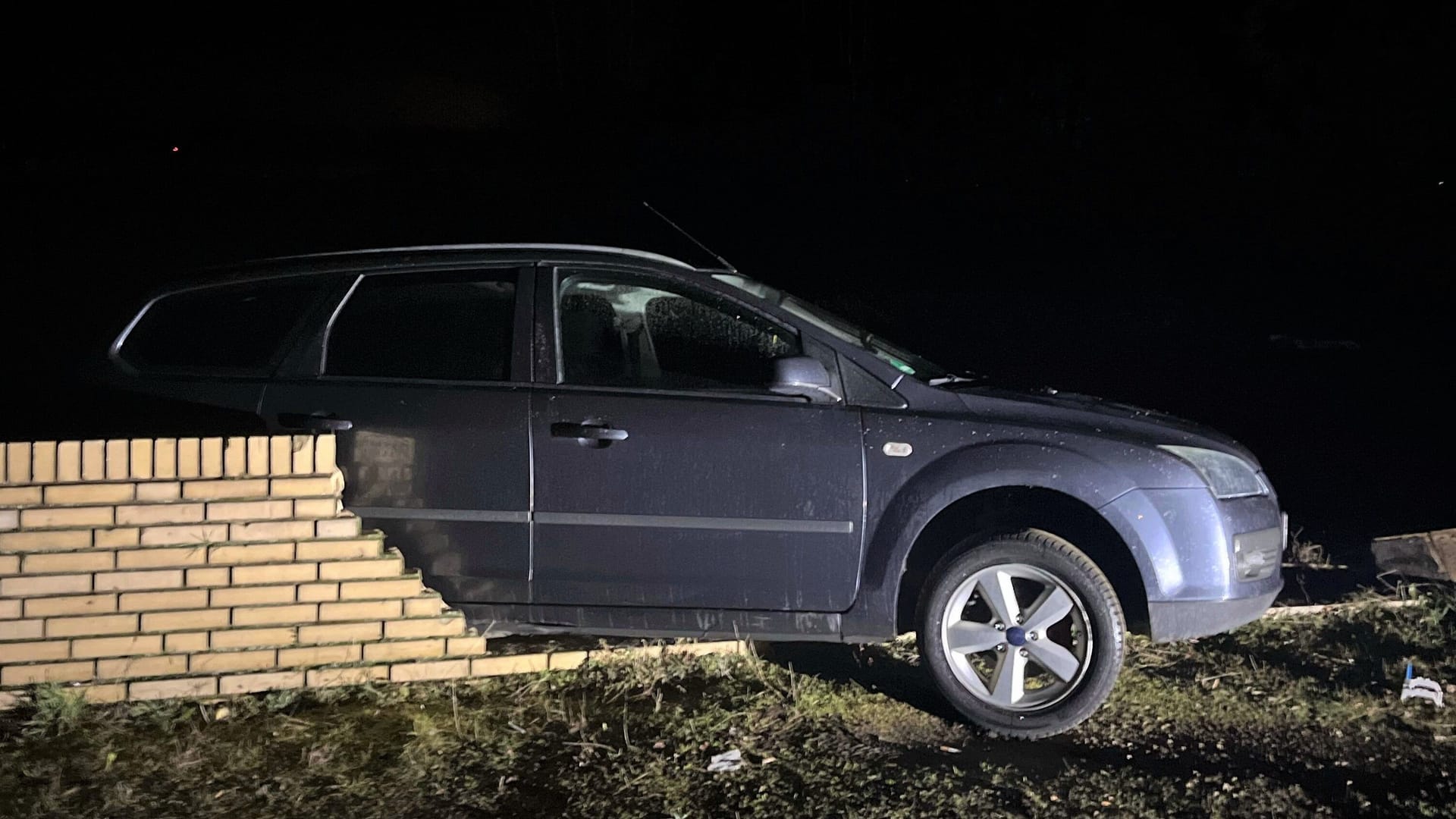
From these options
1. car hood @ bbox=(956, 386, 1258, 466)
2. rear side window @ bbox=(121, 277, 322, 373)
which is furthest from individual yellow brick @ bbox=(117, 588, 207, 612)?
car hood @ bbox=(956, 386, 1258, 466)

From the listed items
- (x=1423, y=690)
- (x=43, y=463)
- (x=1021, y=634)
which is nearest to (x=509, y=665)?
(x=43, y=463)

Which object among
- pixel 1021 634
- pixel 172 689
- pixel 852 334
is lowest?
pixel 172 689

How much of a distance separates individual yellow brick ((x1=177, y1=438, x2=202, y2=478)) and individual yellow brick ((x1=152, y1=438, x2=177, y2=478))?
1cm

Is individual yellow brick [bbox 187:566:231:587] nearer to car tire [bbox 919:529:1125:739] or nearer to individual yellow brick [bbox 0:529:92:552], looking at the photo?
individual yellow brick [bbox 0:529:92:552]

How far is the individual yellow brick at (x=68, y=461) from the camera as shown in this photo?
4344 millimetres

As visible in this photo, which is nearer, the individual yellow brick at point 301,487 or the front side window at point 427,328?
the individual yellow brick at point 301,487

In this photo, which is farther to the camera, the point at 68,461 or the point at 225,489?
the point at 225,489

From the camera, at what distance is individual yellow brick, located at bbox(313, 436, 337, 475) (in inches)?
177

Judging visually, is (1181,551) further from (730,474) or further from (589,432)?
(589,432)

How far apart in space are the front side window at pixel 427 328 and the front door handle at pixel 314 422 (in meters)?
0.18

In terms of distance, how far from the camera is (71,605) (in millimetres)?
4379

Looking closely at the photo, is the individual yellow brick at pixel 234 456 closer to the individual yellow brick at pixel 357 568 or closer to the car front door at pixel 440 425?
the car front door at pixel 440 425

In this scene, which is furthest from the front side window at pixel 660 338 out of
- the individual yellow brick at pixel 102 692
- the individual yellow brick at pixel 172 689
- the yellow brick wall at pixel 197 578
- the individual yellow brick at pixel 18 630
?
the individual yellow brick at pixel 18 630

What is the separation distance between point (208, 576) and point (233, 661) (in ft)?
1.04
